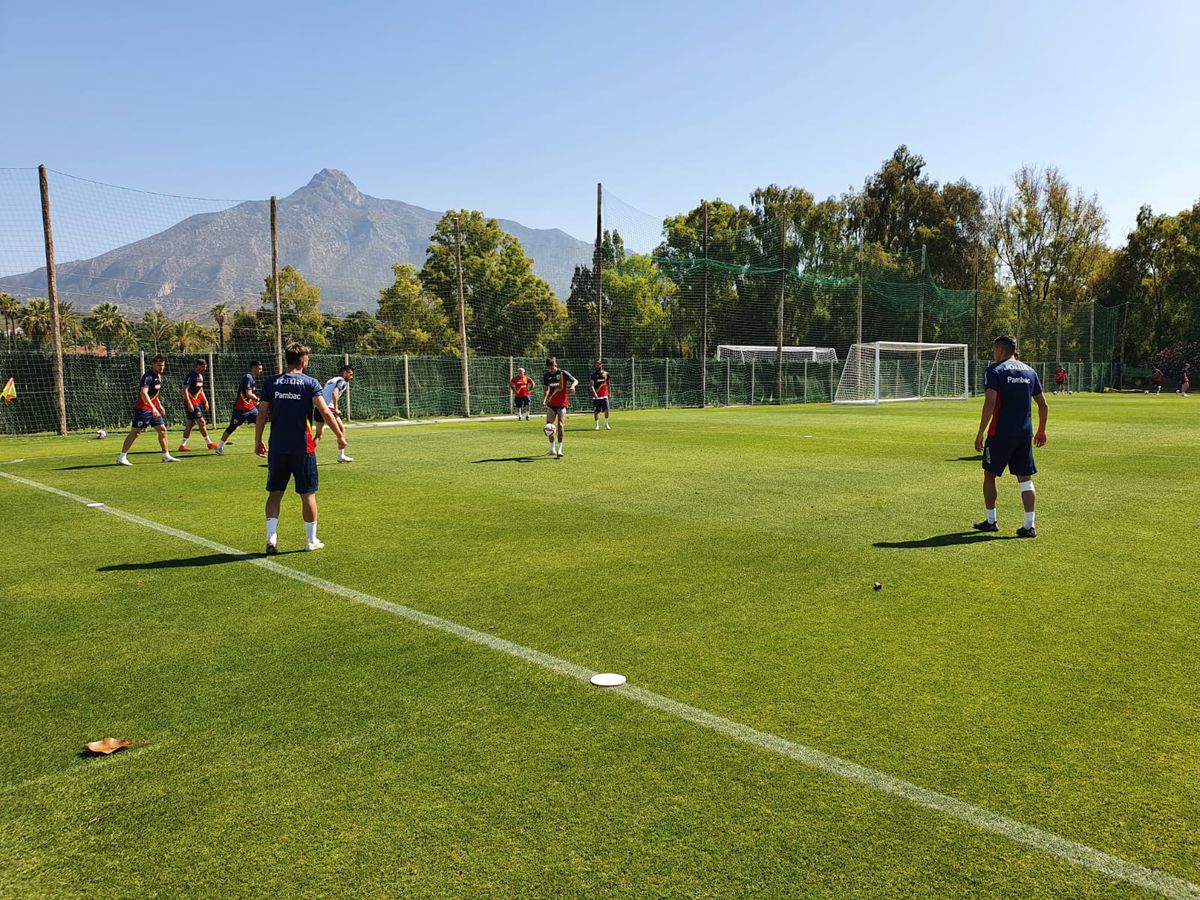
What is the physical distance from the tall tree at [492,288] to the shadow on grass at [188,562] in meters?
26.0

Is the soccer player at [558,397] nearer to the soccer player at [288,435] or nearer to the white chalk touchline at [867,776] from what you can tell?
the soccer player at [288,435]

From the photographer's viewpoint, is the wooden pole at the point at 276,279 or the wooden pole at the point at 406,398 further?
the wooden pole at the point at 406,398

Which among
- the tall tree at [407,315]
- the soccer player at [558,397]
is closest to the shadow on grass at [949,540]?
the soccer player at [558,397]

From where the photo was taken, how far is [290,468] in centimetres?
843

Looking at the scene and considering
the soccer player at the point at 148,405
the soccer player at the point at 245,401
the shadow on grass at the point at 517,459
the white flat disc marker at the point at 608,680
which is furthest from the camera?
the soccer player at the point at 245,401

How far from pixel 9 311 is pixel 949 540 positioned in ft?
326

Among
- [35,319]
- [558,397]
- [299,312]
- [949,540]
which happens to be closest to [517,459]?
[558,397]

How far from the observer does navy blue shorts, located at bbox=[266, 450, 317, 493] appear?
8.35 m

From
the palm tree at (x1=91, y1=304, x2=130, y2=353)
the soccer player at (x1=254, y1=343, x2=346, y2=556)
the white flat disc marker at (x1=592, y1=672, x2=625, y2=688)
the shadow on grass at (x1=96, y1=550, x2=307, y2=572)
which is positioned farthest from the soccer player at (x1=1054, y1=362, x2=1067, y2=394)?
the palm tree at (x1=91, y1=304, x2=130, y2=353)

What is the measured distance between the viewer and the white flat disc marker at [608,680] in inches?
192

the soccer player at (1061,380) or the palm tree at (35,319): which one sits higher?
the palm tree at (35,319)

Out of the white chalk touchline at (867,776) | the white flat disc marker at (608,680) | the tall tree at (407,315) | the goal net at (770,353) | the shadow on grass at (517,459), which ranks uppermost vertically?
the tall tree at (407,315)

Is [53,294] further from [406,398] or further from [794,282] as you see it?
[794,282]

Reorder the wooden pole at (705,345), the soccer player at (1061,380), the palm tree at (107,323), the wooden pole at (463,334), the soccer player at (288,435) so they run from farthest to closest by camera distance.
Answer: the palm tree at (107,323) → the soccer player at (1061,380) → the wooden pole at (705,345) → the wooden pole at (463,334) → the soccer player at (288,435)
